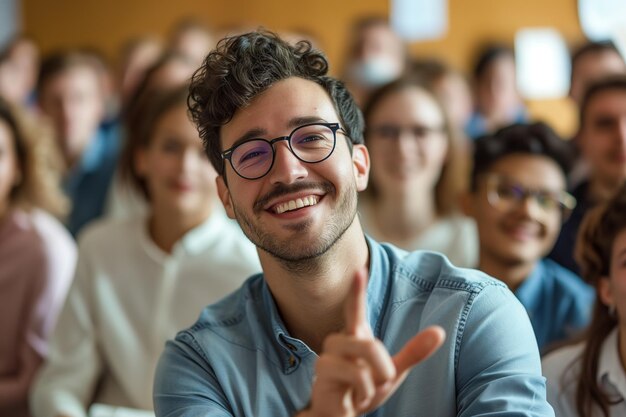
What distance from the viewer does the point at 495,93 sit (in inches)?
190

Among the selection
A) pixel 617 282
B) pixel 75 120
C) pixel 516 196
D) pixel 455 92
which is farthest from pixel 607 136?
pixel 75 120

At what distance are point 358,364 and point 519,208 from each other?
123 cm

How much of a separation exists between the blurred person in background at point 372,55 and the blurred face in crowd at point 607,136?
6.42 feet

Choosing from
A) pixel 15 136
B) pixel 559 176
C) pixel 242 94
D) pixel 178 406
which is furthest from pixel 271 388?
pixel 15 136

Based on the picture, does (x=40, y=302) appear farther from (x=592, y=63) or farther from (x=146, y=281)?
(x=592, y=63)

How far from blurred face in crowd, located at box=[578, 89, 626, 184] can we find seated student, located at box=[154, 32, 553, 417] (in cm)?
125

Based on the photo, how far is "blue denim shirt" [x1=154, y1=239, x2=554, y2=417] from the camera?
51.4 inches

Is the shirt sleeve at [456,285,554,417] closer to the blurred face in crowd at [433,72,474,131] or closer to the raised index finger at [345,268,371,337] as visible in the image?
the raised index finger at [345,268,371,337]

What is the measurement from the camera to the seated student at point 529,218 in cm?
211

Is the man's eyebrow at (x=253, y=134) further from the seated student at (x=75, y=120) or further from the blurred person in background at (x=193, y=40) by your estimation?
the blurred person in background at (x=193, y=40)

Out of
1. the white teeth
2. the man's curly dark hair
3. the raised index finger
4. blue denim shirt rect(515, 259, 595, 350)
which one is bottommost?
blue denim shirt rect(515, 259, 595, 350)

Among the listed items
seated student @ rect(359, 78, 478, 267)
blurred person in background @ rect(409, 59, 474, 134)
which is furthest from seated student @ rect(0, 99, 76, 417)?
blurred person in background @ rect(409, 59, 474, 134)

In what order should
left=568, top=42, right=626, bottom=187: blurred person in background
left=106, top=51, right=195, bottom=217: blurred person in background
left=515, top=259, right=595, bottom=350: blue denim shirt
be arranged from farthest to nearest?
1. left=568, top=42, right=626, bottom=187: blurred person in background
2. left=106, top=51, right=195, bottom=217: blurred person in background
3. left=515, top=259, right=595, bottom=350: blue denim shirt

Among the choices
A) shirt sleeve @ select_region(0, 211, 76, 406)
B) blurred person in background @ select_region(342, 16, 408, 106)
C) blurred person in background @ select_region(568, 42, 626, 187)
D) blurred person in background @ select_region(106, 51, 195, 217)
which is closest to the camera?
shirt sleeve @ select_region(0, 211, 76, 406)
